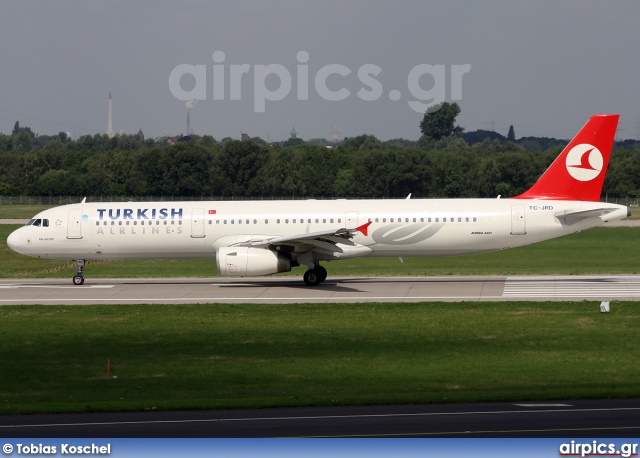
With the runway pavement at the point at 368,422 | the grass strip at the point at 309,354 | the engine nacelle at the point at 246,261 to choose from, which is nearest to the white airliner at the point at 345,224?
the engine nacelle at the point at 246,261

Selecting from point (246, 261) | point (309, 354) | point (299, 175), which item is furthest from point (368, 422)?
point (299, 175)

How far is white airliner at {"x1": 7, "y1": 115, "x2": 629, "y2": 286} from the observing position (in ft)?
127

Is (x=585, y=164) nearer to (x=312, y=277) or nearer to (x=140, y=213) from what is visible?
(x=312, y=277)

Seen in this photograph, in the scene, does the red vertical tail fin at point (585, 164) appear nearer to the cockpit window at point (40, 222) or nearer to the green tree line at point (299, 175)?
the cockpit window at point (40, 222)

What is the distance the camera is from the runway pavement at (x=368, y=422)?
52.0 ft

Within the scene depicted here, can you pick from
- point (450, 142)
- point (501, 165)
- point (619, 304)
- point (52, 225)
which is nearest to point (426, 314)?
point (619, 304)

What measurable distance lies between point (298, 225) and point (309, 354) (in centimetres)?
1502

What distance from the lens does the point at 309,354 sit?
81.9ft

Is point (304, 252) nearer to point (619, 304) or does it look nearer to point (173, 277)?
point (173, 277)

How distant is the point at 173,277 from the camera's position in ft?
151

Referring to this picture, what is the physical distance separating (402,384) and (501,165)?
277 ft

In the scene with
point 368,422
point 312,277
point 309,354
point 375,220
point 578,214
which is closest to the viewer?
point 368,422

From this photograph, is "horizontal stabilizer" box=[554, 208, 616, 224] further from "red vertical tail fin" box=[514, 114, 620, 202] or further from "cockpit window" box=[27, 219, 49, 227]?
"cockpit window" box=[27, 219, 49, 227]

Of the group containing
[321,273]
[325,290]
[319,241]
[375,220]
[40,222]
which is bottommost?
[325,290]
